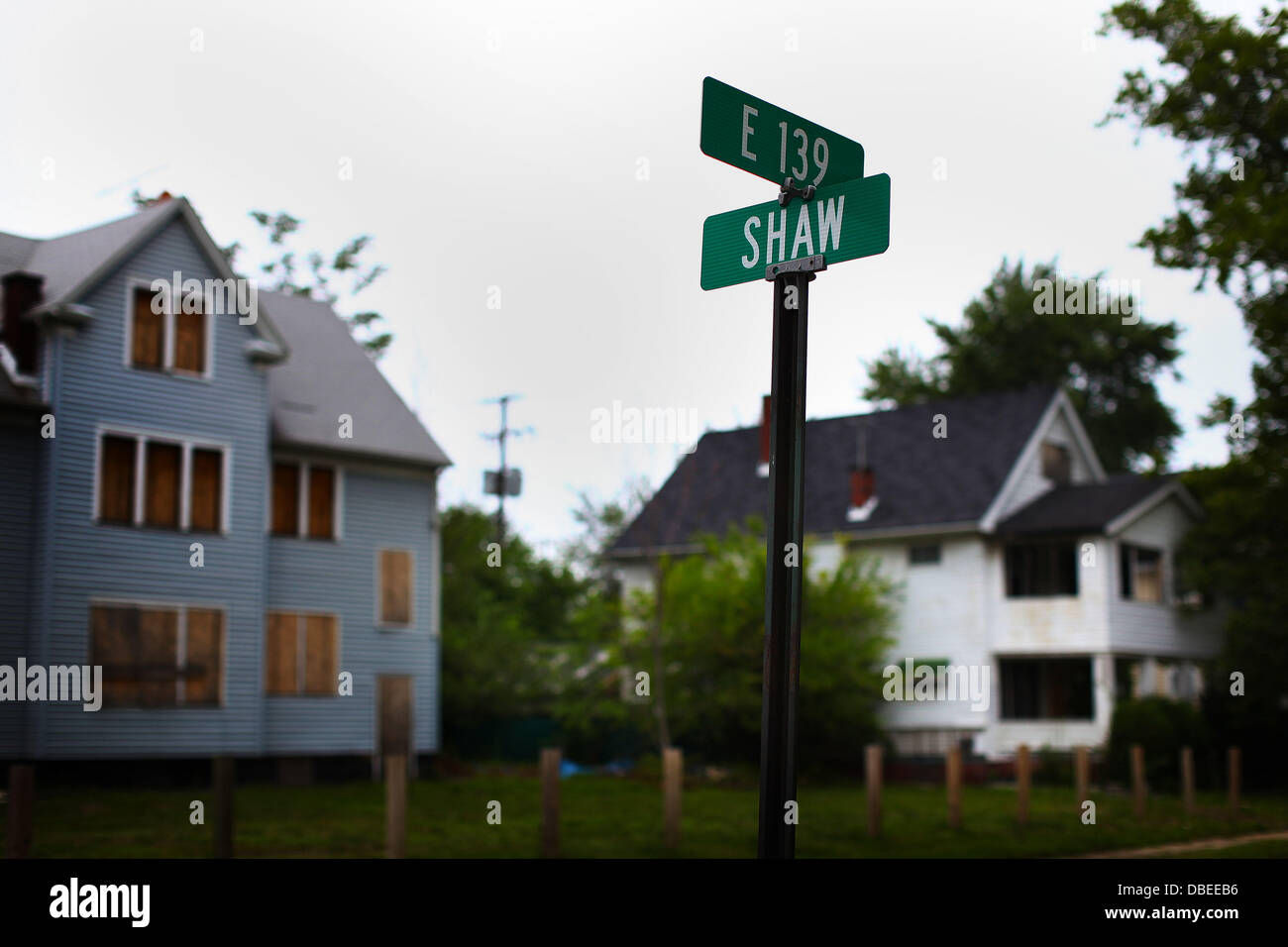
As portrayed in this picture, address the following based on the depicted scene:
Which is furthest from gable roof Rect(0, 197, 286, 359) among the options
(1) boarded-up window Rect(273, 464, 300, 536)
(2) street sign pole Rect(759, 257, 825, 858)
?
(2) street sign pole Rect(759, 257, 825, 858)

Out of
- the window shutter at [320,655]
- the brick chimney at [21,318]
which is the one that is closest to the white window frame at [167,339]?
the brick chimney at [21,318]

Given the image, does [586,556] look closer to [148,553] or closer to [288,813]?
[148,553]

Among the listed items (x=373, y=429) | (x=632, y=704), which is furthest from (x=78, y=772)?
(x=632, y=704)

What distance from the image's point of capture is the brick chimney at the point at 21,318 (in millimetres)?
24234

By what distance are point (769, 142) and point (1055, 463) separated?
34.1 metres

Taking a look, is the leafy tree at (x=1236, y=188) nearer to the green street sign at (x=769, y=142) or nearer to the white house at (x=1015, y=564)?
the white house at (x=1015, y=564)

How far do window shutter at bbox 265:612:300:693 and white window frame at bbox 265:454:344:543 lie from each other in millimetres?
1583

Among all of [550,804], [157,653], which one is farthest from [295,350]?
[550,804]

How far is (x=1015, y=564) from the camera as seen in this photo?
1411 inches

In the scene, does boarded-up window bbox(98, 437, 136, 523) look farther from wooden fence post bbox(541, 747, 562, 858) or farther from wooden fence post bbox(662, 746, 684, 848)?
wooden fence post bbox(541, 747, 562, 858)

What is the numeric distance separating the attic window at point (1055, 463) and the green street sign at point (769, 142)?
33149 millimetres

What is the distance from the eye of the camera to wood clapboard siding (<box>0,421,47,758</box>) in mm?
23312

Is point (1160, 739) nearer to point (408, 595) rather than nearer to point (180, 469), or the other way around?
point (408, 595)

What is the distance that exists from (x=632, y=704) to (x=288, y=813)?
12.8 meters
